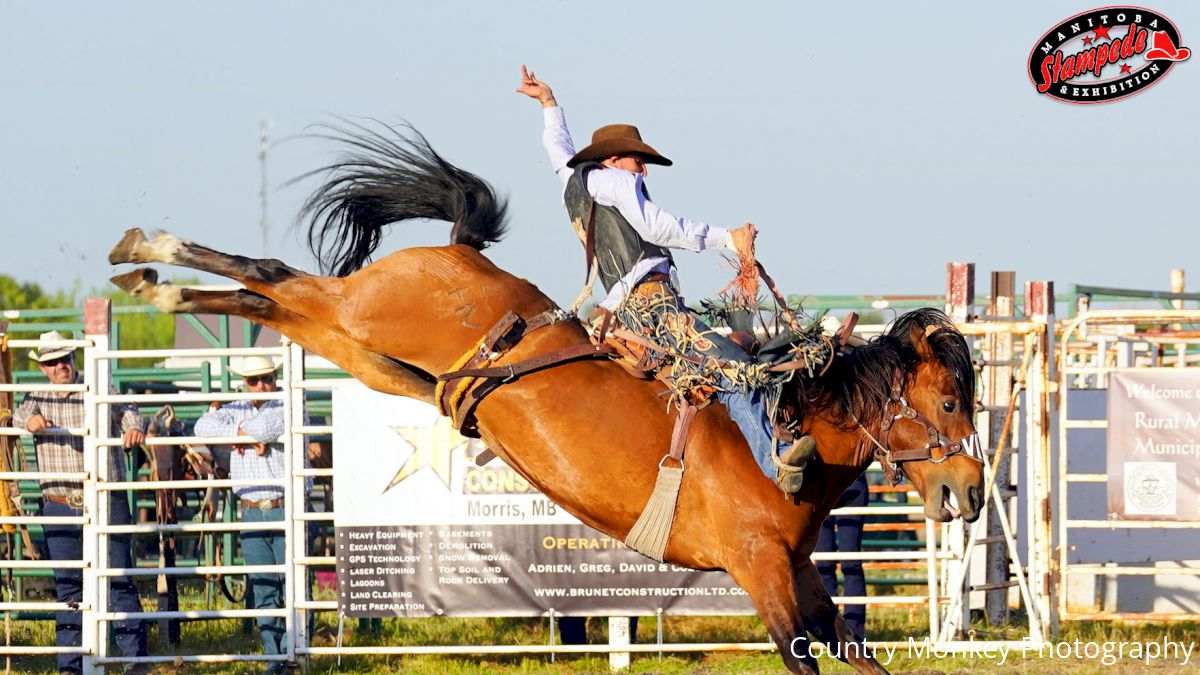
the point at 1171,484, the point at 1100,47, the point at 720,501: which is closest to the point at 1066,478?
the point at 1171,484

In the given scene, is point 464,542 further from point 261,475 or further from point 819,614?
point 819,614

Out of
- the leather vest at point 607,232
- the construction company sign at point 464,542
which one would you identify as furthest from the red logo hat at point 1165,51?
the leather vest at point 607,232

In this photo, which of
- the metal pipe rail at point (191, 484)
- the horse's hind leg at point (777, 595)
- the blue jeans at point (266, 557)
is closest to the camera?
the horse's hind leg at point (777, 595)

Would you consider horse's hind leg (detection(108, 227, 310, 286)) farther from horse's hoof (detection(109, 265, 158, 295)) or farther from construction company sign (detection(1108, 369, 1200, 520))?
construction company sign (detection(1108, 369, 1200, 520))

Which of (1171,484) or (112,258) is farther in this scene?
(1171,484)

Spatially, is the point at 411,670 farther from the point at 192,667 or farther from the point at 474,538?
the point at 192,667

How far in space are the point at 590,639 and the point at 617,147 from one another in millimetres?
5041

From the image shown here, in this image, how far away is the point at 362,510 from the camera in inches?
357

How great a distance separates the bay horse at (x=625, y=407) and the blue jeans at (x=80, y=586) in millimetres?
3465

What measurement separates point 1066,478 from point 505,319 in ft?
16.4

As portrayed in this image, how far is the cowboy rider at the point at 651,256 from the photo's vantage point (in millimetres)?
5898

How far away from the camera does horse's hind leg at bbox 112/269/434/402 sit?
6.36 metres

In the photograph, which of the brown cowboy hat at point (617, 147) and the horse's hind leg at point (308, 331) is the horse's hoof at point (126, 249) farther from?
the brown cowboy hat at point (617, 147)

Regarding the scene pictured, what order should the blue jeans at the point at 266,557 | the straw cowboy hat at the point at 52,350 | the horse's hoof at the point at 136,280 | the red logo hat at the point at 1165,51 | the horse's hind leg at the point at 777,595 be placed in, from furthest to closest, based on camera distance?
1. the red logo hat at the point at 1165,51
2. the blue jeans at the point at 266,557
3. the straw cowboy hat at the point at 52,350
4. the horse's hoof at the point at 136,280
5. the horse's hind leg at the point at 777,595
